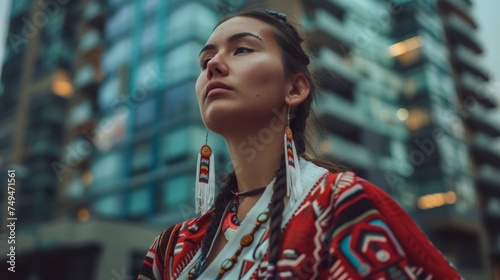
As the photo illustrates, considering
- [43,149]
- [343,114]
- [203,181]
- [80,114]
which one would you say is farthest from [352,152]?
[203,181]

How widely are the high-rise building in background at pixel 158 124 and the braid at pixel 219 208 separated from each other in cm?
1101

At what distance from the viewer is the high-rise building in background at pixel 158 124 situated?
47.7 ft

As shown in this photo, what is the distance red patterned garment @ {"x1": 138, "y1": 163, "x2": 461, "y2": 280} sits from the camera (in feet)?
3.37

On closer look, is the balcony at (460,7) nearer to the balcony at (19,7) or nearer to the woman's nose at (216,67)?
the balcony at (19,7)

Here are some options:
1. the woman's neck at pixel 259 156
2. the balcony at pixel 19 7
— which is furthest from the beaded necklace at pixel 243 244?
the balcony at pixel 19 7

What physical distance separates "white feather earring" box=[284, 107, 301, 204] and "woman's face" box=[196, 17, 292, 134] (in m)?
0.11

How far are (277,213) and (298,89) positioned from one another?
578mm

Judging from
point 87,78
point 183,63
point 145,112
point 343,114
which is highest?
point 87,78

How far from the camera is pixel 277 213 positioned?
126 centimetres

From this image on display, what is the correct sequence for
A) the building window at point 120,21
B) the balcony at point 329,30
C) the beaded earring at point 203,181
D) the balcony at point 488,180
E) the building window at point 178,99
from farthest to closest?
1. the balcony at point 488,180
2. the balcony at point 329,30
3. the building window at point 120,21
4. the building window at point 178,99
5. the beaded earring at point 203,181

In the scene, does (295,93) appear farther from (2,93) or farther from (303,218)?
(2,93)

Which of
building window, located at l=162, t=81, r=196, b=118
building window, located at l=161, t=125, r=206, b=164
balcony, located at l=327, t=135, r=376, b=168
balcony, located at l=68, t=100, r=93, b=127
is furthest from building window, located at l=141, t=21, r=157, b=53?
balcony, located at l=327, t=135, r=376, b=168

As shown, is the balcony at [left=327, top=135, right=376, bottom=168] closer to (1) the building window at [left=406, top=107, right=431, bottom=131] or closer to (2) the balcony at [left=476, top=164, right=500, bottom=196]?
(1) the building window at [left=406, top=107, right=431, bottom=131]

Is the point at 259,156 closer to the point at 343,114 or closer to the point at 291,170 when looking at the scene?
the point at 291,170
